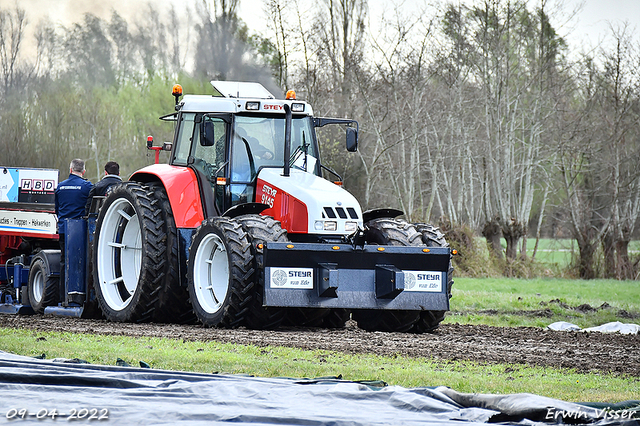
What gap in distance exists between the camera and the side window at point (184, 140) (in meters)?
11.3

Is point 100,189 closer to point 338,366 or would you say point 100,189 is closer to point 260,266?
point 260,266

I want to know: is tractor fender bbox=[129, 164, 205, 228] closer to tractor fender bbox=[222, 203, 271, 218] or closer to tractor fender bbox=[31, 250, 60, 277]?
tractor fender bbox=[222, 203, 271, 218]

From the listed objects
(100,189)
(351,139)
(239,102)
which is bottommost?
(100,189)

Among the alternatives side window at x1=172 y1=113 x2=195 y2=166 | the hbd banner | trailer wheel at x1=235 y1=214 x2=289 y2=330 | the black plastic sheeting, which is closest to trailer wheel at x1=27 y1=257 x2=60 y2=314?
side window at x1=172 y1=113 x2=195 y2=166

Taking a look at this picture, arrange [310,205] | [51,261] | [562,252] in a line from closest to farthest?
[310,205] < [51,261] < [562,252]

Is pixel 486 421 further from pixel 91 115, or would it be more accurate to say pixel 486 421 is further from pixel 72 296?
pixel 91 115

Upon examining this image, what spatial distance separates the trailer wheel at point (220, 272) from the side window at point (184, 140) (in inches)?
61.9

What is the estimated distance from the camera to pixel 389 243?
10352mm

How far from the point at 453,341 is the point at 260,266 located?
89.0 inches

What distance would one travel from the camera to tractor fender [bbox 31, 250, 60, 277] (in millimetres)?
12805

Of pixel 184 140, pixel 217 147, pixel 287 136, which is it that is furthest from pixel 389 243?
pixel 184 140

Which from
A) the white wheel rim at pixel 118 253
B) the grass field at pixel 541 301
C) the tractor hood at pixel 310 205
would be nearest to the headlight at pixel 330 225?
the tractor hood at pixel 310 205

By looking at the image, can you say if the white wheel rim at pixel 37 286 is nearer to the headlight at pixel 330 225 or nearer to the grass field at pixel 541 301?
the headlight at pixel 330 225

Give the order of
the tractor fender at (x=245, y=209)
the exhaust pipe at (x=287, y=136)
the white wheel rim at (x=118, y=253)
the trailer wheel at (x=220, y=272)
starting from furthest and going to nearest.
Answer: the white wheel rim at (x=118, y=253), the exhaust pipe at (x=287, y=136), the tractor fender at (x=245, y=209), the trailer wheel at (x=220, y=272)
